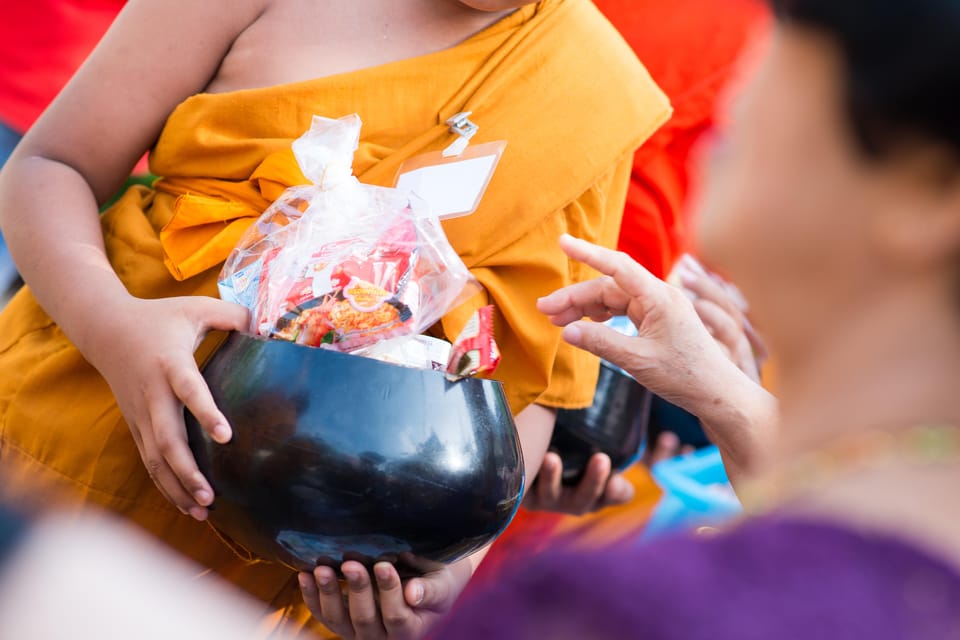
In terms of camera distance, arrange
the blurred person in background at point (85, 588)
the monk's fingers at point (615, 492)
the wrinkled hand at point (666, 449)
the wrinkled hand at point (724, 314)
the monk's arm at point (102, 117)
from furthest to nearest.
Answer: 1. the wrinkled hand at point (666, 449)
2. the monk's fingers at point (615, 492)
3. the wrinkled hand at point (724, 314)
4. the monk's arm at point (102, 117)
5. the blurred person in background at point (85, 588)

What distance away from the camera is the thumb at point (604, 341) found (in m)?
1.31

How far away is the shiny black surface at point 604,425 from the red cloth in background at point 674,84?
221 millimetres

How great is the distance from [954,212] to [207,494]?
86 centimetres

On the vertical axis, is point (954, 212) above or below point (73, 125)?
above

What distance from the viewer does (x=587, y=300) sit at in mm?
1388

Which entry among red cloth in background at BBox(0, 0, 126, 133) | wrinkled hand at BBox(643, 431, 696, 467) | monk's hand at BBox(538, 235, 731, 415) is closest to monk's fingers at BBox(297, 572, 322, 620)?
monk's hand at BBox(538, 235, 731, 415)

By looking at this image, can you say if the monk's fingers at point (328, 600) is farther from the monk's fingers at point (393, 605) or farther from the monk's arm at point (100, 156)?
the monk's arm at point (100, 156)

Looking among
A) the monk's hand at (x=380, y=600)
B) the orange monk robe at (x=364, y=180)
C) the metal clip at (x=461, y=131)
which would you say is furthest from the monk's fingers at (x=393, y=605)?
the metal clip at (x=461, y=131)

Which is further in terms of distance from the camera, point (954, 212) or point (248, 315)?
point (248, 315)

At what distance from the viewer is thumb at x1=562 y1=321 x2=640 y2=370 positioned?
4.28ft

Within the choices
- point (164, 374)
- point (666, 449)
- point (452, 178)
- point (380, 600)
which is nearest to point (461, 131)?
point (452, 178)

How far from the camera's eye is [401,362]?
1.24 metres

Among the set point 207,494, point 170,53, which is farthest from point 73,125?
point 207,494

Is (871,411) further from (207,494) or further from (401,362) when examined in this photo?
(207,494)
